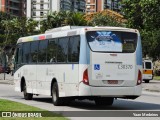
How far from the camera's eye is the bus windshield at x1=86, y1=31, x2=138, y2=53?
19.2 m

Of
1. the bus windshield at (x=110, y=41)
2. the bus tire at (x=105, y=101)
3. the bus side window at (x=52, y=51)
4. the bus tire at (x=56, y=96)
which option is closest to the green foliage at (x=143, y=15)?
the bus side window at (x=52, y=51)

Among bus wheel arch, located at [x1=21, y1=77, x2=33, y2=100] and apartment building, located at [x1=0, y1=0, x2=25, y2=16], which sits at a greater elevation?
apartment building, located at [x1=0, y1=0, x2=25, y2=16]

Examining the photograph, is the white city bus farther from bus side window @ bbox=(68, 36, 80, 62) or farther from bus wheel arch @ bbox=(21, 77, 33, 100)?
bus wheel arch @ bbox=(21, 77, 33, 100)

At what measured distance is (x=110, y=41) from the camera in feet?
63.4

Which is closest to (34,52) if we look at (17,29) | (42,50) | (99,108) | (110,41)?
(42,50)

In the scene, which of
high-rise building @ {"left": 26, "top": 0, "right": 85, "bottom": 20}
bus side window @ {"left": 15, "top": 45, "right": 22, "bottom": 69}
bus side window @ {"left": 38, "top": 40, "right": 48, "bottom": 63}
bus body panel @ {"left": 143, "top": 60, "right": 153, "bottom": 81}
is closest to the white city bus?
bus side window @ {"left": 38, "top": 40, "right": 48, "bottom": 63}

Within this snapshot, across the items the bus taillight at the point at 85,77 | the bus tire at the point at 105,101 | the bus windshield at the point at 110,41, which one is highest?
the bus windshield at the point at 110,41

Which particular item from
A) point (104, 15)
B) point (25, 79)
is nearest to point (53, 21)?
point (104, 15)

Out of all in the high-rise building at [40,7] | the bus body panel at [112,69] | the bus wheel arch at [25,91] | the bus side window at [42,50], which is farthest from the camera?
the high-rise building at [40,7]

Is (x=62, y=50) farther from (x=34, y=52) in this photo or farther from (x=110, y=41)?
(x=34, y=52)

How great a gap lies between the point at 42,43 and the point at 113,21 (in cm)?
8036

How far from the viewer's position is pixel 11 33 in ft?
319

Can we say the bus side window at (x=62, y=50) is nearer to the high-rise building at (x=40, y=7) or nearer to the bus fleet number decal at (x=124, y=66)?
the bus fleet number decal at (x=124, y=66)

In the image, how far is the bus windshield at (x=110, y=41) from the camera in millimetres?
19203
